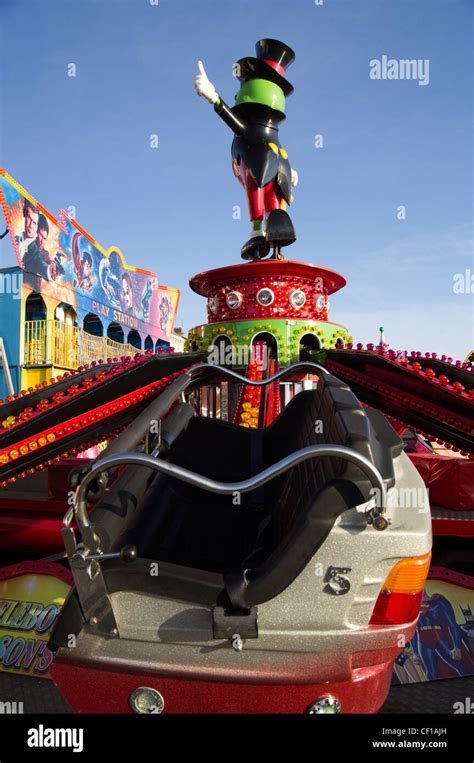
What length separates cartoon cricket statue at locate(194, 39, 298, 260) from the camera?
6566mm

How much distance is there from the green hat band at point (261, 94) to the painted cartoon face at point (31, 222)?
9.37m

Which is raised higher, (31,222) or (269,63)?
(31,222)

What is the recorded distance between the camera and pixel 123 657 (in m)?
1.55

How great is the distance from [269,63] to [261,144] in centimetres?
140

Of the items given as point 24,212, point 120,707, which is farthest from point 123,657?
point 24,212

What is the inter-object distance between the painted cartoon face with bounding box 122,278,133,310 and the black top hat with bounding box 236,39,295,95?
597 inches

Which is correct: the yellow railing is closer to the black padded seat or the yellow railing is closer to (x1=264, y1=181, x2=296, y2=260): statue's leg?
(x1=264, y1=181, x2=296, y2=260): statue's leg

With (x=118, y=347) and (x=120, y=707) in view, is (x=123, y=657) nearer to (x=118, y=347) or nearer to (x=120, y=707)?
(x=120, y=707)

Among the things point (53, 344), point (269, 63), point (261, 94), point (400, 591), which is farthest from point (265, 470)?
point (53, 344)

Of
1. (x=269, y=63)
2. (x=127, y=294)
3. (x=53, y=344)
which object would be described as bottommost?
(x=53, y=344)

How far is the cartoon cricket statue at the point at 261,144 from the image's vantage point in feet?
21.5

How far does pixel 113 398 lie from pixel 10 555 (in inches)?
59.8

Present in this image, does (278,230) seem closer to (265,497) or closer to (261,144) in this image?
(261,144)

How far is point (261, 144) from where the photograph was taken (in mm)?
6633
